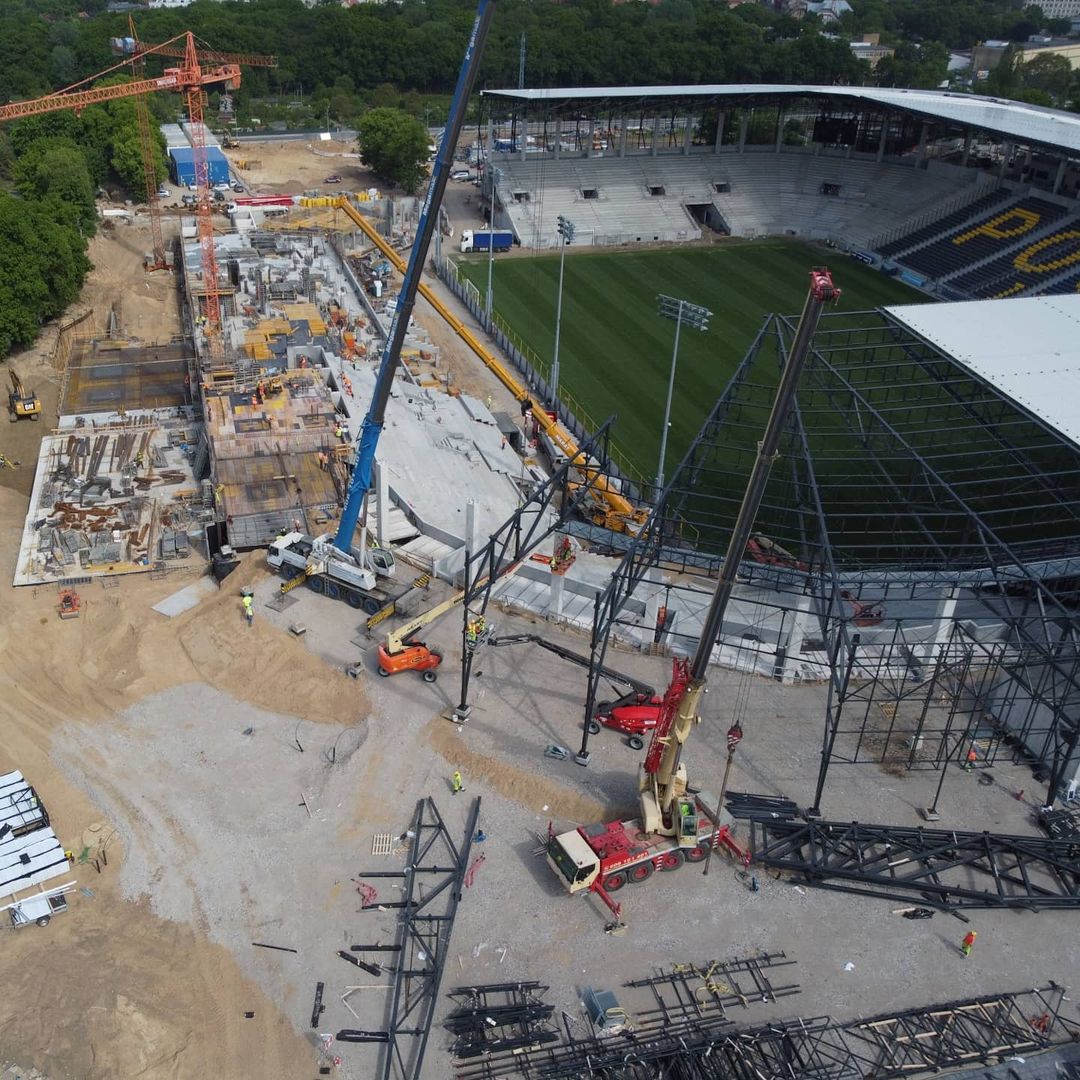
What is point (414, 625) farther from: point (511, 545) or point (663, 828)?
point (663, 828)

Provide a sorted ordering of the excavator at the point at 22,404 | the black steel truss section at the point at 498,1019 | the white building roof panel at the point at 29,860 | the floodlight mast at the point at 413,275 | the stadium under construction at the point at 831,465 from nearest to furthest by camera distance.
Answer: the black steel truss section at the point at 498,1019 < the white building roof panel at the point at 29,860 < the floodlight mast at the point at 413,275 < the stadium under construction at the point at 831,465 < the excavator at the point at 22,404

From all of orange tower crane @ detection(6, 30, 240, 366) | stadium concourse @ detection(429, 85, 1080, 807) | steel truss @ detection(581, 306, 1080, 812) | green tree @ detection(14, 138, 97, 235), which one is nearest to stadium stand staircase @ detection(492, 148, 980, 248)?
stadium concourse @ detection(429, 85, 1080, 807)

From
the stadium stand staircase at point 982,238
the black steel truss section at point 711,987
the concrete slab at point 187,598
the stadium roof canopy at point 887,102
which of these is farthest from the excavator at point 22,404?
the stadium stand staircase at point 982,238

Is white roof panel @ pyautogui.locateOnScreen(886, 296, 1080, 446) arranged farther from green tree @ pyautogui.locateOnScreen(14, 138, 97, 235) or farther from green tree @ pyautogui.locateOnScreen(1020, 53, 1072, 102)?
green tree @ pyautogui.locateOnScreen(1020, 53, 1072, 102)

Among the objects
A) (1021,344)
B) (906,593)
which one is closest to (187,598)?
(906,593)

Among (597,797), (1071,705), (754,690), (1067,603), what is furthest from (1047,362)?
(597,797)

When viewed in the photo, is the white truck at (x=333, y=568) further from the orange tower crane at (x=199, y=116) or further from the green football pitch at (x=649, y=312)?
the orange tower crane at (x=199, y=116)

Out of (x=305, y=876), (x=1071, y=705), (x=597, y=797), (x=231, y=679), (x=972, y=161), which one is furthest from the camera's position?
(x=972, y=161)

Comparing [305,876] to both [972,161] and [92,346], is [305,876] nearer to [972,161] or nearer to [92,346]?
[92,346]
